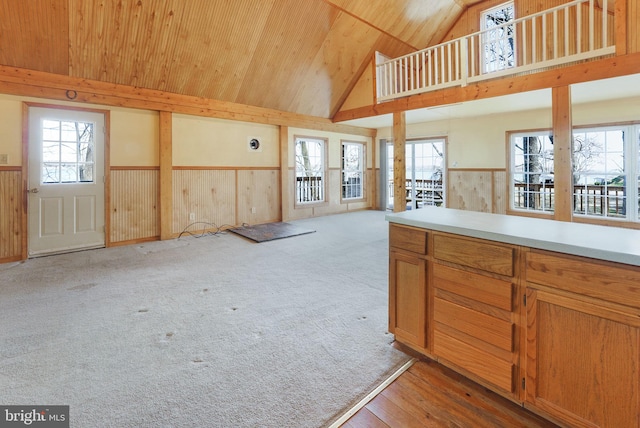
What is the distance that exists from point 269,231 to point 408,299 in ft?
13.6

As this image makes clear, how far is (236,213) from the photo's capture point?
246 inches

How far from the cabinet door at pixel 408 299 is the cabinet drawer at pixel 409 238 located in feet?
0.17

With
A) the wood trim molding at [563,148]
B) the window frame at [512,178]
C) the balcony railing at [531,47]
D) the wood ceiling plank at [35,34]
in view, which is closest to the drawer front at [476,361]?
the wood trim molding at [563,148]

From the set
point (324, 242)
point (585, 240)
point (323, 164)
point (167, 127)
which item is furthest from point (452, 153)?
point (585, 240)

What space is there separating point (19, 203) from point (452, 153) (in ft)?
26.1

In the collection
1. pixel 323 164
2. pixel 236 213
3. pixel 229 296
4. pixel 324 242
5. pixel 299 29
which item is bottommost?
pixel 229 296

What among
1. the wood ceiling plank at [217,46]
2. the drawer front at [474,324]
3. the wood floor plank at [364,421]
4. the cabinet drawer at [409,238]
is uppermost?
the wood ceiling plank at [217,46]

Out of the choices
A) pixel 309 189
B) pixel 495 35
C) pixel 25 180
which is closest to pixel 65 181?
pixel 25 180

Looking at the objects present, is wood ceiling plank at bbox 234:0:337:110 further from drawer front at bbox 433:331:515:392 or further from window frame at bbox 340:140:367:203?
drawer front at bbox 433:331:515:392

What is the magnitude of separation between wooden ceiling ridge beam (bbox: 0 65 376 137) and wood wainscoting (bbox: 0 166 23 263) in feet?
3.48

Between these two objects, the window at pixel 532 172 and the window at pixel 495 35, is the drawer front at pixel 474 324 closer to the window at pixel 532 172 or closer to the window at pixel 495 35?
the window at pixel 495 35

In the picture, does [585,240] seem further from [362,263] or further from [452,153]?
[452,153]

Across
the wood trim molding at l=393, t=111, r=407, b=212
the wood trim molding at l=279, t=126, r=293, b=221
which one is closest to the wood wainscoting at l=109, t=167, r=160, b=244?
the wood trim molding at l=279, t=126, r=293, b=221

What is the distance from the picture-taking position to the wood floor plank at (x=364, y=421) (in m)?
1.42
